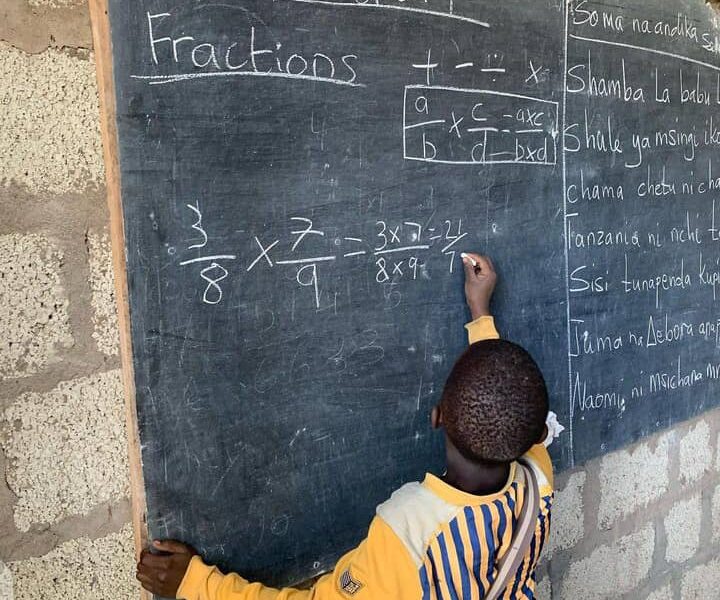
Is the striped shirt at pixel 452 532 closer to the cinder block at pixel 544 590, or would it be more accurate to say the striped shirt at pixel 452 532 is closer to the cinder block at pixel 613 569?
the cinder block at pixel 544 590

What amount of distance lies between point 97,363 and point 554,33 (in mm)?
1506

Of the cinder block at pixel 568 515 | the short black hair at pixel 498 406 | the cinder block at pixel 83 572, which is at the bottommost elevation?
the cinder block at pixel 568 515

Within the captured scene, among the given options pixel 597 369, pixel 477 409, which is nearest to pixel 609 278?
pixel 597 369

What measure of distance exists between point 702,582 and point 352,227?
256 cm

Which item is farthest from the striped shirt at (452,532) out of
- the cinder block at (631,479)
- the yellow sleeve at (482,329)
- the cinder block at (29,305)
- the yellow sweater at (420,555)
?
the cinder block at (631,479)

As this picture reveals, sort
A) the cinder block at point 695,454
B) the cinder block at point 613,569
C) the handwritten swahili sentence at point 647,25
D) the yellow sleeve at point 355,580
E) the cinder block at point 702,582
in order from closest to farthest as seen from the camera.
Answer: the yellow sleeve at point 355,580 < the handwritten swahili sentence at point 647,25 < the cinder block at point 613,569 < the cinder block at point 695,454 < the cinder block at point 702,582

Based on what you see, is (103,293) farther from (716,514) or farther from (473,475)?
(716,514)

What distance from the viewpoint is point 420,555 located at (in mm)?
1301

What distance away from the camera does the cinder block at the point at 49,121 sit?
1.34m

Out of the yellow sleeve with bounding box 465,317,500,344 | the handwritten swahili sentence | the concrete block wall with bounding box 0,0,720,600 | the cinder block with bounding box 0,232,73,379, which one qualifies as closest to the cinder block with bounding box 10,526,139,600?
the concrete block wall with bounding box 0,0,720,600

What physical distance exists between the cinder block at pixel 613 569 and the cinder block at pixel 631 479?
4.7 inches

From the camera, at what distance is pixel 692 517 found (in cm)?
300

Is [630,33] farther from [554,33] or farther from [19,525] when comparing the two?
[19,525]

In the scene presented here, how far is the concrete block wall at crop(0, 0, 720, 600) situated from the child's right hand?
900 mm
